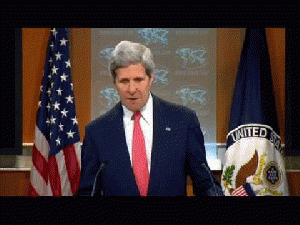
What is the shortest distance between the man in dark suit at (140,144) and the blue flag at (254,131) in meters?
1.42

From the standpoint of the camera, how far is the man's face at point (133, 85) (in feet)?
4.57

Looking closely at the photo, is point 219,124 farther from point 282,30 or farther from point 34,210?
point 34,210

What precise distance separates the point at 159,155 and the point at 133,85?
0.83ft

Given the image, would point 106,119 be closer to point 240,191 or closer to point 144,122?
point 144,122

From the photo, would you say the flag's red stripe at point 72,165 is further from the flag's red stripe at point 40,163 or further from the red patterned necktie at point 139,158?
the red patterned necktie at point 139,158

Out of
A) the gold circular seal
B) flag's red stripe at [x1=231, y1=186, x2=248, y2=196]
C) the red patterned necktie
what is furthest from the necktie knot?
the gold circular seal

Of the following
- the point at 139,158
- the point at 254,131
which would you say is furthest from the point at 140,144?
the point at 254,131

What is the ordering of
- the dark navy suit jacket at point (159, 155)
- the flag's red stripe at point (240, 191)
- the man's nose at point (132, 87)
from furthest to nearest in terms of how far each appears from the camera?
the flag's red stripe at point (240, 191), the man's nose at point (132, 87), the dark navy suit jacket at point (159, 155)

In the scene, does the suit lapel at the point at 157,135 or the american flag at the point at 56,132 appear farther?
the american flag at the point at 56,132

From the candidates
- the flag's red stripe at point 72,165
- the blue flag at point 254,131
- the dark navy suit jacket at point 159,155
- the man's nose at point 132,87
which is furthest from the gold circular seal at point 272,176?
the man's nose at point 132,87

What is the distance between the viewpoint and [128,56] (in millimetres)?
1345

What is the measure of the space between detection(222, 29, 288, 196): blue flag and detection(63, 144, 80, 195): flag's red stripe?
939mm

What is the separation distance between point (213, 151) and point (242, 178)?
288 millimetres
